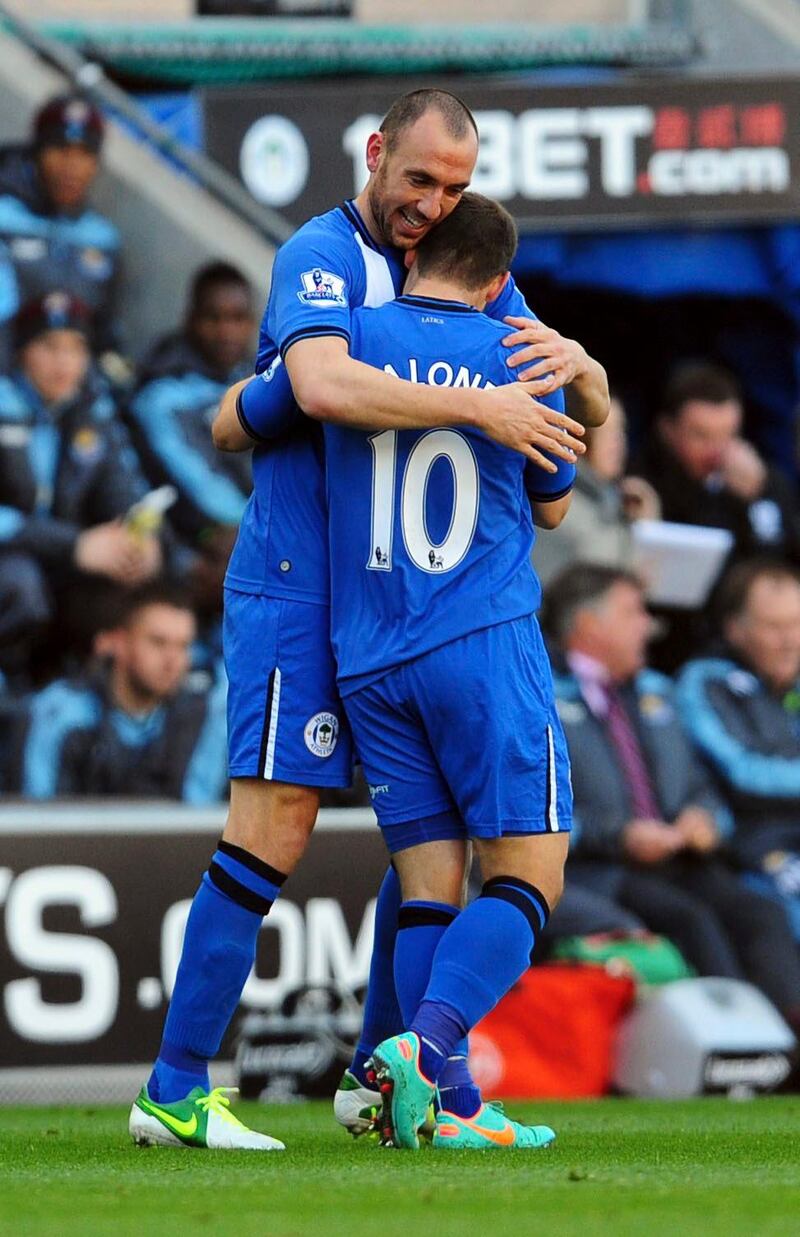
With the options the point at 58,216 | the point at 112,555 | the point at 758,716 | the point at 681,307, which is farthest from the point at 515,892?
the point at 681,307

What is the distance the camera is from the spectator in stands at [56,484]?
31.1ft

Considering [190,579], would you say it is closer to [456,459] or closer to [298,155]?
[298,155]

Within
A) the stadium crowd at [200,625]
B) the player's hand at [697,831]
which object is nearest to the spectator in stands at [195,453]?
the stadium crowd at [200,625]

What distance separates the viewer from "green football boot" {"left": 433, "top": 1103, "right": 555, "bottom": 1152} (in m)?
4.54

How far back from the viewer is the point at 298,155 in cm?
1145

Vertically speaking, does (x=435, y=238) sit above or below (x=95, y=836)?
above

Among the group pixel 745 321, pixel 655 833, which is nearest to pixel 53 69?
pixel 745 321

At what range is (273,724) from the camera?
4656mm

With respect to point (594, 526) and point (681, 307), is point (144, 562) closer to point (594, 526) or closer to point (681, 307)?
point (594, 526)

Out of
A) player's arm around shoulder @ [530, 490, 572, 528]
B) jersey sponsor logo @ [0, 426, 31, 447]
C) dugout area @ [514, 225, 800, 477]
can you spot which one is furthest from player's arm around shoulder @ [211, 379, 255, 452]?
dugout area @ [514, 225, 800, 477]

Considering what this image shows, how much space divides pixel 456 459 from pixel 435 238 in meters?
0.44

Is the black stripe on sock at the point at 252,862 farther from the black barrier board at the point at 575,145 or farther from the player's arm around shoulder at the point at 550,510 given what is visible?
the black barrier board at the point at 575,145

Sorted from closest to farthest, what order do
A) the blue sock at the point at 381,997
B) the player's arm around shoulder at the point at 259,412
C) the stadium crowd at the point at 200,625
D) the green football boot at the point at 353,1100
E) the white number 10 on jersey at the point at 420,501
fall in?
the white number 10 on jersey at the point at 420,501
the player's arm around shoulder at the point at 259,412
the green football boot at the point at 353,1100
the blue sock at the point at 381,997
the stadium crowd at the point at 200,625

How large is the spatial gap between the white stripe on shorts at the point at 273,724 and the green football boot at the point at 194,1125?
65 cm
